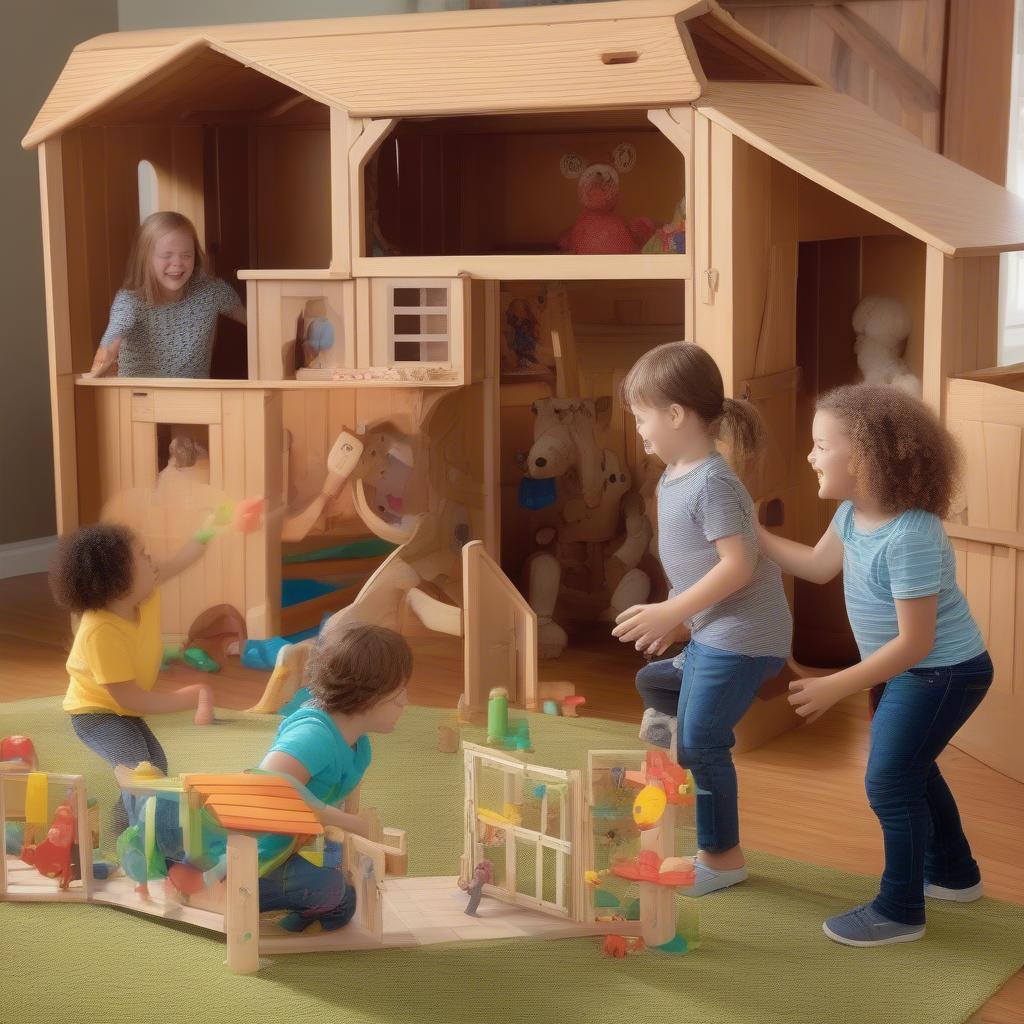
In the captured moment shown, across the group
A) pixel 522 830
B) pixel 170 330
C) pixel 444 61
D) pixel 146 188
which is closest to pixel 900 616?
pixel 522 830

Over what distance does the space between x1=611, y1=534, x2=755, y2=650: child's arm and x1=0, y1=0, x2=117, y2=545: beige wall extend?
3.16 metres

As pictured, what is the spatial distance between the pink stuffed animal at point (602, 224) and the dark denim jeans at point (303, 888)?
6.86ft

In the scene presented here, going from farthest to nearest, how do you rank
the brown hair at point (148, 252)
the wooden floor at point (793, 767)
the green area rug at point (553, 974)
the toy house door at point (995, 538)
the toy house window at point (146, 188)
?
the toy house window at point (146, 188) → the brown hair at point (148, 252) → the toy house door at point (995, 538) → the wooden floor at point (793, 767) → the green area rug at point (553, 974)

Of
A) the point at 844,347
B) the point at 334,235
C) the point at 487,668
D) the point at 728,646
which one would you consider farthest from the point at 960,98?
the point at 728,646

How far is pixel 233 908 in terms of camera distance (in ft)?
7.25

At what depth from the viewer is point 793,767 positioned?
3.21 metres

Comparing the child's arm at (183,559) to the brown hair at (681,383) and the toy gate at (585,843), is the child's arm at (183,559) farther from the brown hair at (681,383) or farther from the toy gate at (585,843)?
the brown hair at (681,383)

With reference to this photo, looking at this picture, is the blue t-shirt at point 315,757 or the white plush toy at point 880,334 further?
the white plush toy at point 880,334

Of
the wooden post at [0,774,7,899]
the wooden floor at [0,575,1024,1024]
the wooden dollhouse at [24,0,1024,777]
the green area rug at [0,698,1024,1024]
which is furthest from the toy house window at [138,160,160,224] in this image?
the green area rug at [0,698,1024,1024]

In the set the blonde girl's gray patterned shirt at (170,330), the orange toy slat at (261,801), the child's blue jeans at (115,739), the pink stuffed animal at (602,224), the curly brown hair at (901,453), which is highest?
the pink stuffed animal at (602,224)

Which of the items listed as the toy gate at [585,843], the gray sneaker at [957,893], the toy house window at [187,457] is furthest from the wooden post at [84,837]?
the toy house window at [187,457]

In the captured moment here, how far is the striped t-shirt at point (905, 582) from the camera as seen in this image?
2.28 m

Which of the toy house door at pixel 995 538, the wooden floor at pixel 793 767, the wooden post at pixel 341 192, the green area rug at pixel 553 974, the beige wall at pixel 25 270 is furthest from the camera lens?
the beige wall at pixel 25 270

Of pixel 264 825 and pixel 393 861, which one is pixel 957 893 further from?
pixel 264 825
